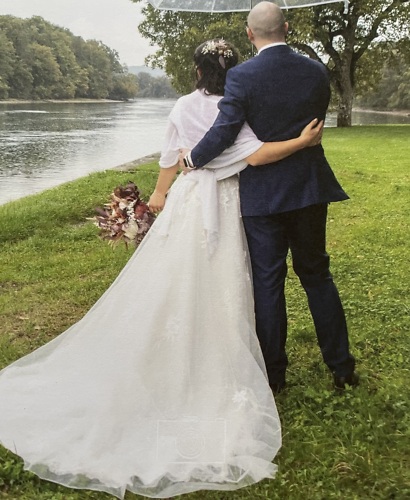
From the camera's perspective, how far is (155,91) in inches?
5482

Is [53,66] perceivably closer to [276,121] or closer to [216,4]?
[216,4]

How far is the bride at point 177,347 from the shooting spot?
308 cm

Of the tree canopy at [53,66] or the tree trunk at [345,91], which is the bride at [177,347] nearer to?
the tree trunk at [345,91]

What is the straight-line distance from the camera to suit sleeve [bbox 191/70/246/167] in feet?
10.2

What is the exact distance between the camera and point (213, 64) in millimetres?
3314

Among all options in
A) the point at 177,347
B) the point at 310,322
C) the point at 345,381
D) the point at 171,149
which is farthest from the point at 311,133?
the point at 310,322

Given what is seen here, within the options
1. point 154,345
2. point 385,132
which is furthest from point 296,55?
point 385,132

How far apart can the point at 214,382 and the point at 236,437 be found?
33 centimetres

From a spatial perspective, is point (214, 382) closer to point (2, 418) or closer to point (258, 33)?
point (2, 418)

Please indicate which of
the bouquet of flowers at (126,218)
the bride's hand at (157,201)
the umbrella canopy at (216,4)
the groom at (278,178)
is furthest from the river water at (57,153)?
the groom at (278,178)

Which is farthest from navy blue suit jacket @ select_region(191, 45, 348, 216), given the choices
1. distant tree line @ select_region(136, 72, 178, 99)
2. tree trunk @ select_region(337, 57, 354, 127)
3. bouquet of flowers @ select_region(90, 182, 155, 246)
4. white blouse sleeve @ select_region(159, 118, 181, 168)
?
distant tree line @ select_region(136, 72, 178, 99)

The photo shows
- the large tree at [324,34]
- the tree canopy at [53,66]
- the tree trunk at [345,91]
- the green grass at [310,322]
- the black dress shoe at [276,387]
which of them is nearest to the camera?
the green grass at [310,322]

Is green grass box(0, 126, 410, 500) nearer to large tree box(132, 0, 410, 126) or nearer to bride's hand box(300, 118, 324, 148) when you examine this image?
bride's hand box(300, 118, 324, 148)

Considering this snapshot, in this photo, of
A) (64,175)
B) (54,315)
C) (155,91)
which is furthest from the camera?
(155,91)
